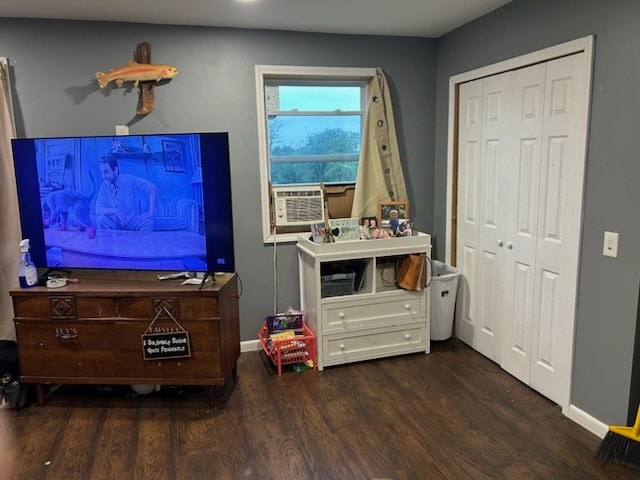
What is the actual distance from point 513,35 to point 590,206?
1.19m

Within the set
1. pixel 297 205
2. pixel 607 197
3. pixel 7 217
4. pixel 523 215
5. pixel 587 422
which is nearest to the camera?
pixel 607 197

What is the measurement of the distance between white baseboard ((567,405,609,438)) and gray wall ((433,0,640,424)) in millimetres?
31

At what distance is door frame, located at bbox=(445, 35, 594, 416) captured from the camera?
234 centimetres

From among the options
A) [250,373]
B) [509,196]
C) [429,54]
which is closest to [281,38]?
[429,54]

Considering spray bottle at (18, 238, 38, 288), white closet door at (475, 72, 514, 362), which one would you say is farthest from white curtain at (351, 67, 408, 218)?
spray bottle at (18, 238, 38, 288)

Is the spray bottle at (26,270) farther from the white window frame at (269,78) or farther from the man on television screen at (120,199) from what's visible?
the white window frame at (269,78)

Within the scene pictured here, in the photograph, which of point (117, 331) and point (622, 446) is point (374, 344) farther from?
point (117, 331)

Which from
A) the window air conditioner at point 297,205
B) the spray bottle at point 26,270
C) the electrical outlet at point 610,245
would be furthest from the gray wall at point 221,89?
the electrical outlet at point 610,245

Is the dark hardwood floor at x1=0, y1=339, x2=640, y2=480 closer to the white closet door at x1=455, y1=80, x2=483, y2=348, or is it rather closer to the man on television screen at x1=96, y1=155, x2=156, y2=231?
the white closet door at x1=455, y1=80, x2=483, y2=348

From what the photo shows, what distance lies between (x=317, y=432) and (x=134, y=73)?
2522mm

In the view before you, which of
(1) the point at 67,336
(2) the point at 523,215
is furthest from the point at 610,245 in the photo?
(1) the point at 67,336

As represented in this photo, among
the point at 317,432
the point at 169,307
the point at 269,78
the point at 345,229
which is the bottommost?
the point at 317,432

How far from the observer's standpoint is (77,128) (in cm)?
313

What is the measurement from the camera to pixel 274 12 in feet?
9.62
